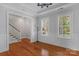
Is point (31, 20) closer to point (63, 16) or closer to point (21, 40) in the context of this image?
point (21, 40)

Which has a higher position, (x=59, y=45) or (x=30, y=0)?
(x=30, y=0)

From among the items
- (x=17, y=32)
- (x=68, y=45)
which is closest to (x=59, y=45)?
(x=68, y=45)

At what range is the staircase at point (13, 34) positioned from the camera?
133cm

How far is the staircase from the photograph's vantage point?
1326 millimetres

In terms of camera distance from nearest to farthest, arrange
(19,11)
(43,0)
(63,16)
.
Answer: (43,0) < (19,11) < (63,16)

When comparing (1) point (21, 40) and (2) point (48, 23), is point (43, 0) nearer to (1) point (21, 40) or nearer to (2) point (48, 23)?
(2) point (48, 23)

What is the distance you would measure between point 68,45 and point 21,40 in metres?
0.92

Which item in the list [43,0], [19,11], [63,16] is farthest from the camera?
[63,16]

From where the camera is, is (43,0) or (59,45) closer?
(43,0)

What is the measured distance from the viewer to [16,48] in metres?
1.34

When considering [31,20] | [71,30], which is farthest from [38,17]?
[71,30]

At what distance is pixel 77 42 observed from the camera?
4.37 ft

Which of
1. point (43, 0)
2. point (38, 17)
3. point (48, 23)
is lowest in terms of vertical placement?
point (48, 23)

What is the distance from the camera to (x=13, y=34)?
1.37m
